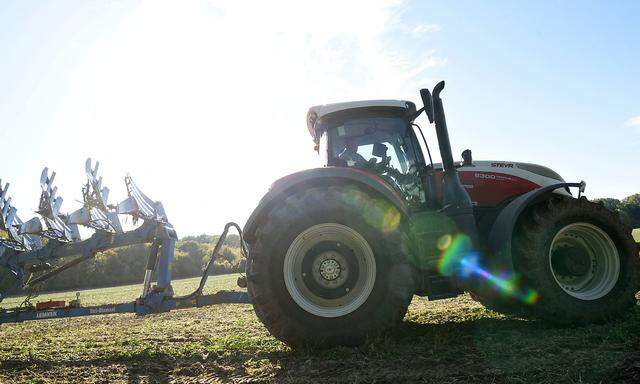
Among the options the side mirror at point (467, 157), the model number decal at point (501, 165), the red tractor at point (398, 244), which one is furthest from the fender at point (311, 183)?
the model number decal at point (501, 165)

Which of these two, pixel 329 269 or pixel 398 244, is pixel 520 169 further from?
pixel 329 269

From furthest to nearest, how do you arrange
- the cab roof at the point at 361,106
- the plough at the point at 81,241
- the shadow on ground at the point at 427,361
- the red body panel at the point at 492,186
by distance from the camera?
1. the plough at the point at 81,241
2. the red body panel at the point at 492,186
3. the cab roof at the point at 361,106
4. the shadow on ground at the point at 427,361

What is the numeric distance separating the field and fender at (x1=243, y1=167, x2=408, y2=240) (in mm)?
1243

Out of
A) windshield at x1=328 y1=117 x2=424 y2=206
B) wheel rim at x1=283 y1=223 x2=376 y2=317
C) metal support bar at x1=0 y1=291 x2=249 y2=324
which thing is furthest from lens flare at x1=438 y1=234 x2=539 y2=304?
metal support bar at x1=0 y1=291 x2=249 y2=324

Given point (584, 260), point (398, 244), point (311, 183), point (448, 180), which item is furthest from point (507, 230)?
point (311, 183)

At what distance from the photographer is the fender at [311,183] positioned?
4.05 m

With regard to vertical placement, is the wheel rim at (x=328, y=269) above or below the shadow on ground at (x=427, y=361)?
above

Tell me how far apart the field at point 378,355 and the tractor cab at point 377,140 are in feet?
5.59

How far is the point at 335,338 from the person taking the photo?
12.4ft

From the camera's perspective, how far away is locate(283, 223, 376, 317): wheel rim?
3895 millimetres

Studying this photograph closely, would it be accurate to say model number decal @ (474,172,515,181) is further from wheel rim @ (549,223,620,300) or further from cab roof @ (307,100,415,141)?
cab roof @ (307,100,415,141)

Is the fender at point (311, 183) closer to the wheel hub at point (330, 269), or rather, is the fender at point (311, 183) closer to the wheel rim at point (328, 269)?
the wheel rim at point (328, 269)

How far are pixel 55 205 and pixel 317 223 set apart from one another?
554 centimetres

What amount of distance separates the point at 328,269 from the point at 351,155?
158 centimetres
